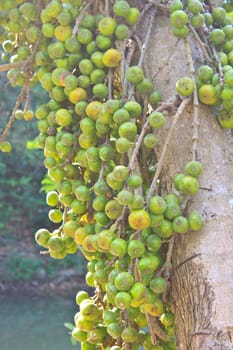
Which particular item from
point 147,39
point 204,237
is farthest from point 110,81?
point 204,237

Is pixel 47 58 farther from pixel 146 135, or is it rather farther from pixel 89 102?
pixel 146 135

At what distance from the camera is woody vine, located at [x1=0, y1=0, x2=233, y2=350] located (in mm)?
1144

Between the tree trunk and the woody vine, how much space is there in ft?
0.08

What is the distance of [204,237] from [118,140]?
25 cm

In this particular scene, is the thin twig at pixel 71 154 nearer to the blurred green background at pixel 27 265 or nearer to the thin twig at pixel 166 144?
the thin twig at pixel 166 144

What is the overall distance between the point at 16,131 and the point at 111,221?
1039cm

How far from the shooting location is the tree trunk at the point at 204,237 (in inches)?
42.9

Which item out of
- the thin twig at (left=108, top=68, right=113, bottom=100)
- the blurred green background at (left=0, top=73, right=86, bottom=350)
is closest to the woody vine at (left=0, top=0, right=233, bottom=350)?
the thin twig at (left=108, top=68, right=113, bottom=100)

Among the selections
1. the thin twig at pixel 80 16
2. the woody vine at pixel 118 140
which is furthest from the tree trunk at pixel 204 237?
the thin twig at pixel 80 16

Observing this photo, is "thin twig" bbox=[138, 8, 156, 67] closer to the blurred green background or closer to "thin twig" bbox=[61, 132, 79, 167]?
"thin twig" bbox=[61, 132, 79, 167]

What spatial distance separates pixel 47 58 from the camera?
1.39 meters

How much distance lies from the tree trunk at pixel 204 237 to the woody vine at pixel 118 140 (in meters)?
0.03

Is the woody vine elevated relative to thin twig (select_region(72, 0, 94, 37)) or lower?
lower

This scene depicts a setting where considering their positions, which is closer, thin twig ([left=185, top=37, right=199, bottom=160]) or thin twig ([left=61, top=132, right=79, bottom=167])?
thin twig ([left=185, top=37, right=199, bottom=160])
